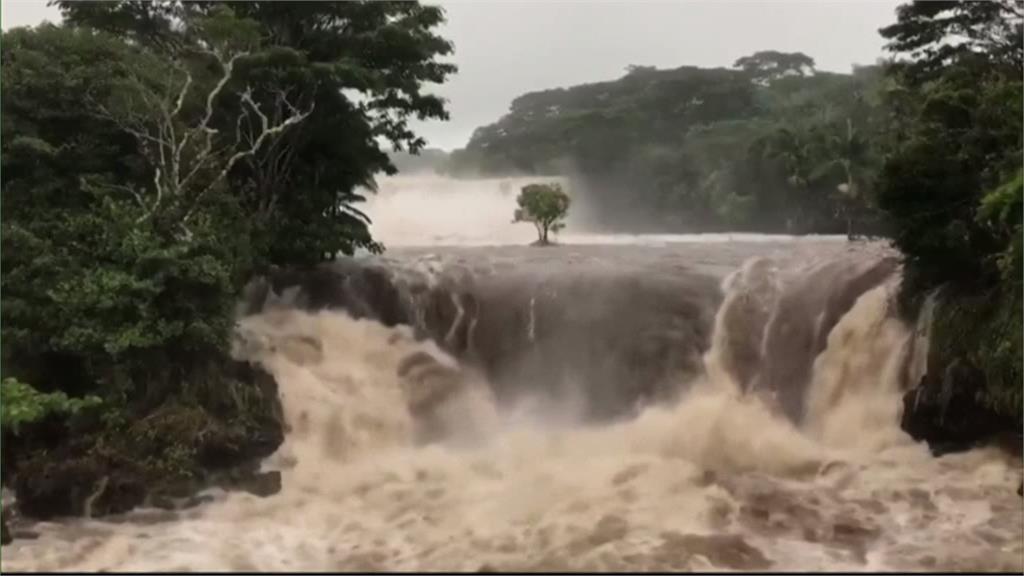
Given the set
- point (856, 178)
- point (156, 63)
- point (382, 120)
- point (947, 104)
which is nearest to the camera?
point (947, 104)

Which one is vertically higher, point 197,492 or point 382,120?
point 382,120

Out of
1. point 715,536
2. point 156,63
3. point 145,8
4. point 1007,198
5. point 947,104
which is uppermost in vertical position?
point 145,8

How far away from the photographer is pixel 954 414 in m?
6.95

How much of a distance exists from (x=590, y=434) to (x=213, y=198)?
11.7ft

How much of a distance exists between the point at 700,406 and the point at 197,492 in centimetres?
370

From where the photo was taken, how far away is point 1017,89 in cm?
664

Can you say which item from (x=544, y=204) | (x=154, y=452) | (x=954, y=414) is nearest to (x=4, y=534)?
(x=154, y=452)

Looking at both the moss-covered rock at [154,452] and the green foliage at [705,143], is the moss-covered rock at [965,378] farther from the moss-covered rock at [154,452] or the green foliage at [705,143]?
the green foliage at [705,143]

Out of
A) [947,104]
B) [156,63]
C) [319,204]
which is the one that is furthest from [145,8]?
[947,104]

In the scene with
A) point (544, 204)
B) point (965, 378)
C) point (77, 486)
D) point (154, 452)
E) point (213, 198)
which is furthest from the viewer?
point (544, 204)

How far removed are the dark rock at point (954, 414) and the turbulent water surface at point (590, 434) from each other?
7.0 inches

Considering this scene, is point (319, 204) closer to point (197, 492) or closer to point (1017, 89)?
point (197, 492)

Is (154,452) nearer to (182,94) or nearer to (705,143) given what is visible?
(182,94)

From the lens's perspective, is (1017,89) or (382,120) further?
(382,120)
